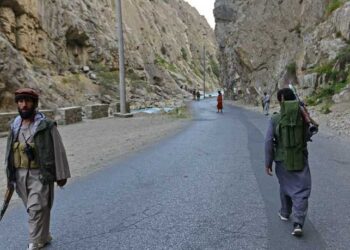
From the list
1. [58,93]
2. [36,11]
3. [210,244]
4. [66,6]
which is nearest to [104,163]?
[210,244]

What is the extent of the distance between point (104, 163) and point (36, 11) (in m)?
27.2

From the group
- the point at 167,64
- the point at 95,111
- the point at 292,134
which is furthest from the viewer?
the point at 167,64

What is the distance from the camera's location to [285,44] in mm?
41406

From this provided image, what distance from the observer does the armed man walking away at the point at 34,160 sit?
13.8 ft

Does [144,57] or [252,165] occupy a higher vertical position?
[144,57]

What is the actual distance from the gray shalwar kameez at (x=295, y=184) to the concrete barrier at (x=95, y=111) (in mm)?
21209

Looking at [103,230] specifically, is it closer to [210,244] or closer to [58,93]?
[210,244]

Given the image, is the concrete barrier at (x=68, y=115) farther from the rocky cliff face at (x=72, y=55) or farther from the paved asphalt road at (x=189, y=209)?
the paved asphalt road at (x=189, y=209)

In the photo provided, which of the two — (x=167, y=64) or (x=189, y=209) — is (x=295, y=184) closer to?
(x=189, y=209)

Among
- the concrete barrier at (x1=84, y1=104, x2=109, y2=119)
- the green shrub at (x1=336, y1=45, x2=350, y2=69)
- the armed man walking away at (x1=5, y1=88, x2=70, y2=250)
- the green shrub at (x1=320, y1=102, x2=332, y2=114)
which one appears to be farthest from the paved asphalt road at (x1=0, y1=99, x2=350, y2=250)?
the green shrub at (x1=336, y1=45, x2=350, y2=69)

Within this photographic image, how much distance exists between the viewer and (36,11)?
109ft

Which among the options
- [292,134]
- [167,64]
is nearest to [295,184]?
[292,134]

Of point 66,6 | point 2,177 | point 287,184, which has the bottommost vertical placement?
point 2,177

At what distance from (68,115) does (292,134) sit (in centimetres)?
1837
